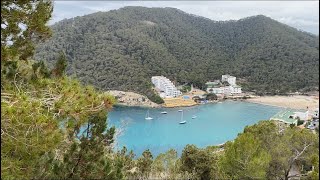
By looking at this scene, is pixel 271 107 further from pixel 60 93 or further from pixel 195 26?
pixel 60 93

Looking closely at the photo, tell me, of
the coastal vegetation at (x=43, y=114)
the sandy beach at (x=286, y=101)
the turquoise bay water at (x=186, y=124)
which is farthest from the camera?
the sandy beach at (x=286, y=101)

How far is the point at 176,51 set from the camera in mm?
41844

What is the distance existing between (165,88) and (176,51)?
34.6ft

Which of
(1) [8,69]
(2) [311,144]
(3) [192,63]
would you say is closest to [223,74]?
(3) [192,63]

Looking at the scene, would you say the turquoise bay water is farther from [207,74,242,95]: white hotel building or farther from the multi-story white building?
the multi-story white building

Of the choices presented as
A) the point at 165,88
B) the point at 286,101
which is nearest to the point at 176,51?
the point at 165,88

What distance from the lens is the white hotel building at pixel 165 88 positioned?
105 feet

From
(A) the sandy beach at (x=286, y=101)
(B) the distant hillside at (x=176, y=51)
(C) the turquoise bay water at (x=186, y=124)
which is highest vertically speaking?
(B) the distant hillside at (x=176, y=51)

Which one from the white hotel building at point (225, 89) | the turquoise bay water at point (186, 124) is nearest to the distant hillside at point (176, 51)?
the white hotel building at point (225, 89)

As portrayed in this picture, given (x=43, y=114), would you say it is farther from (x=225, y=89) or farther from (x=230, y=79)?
(x=230, y=79)

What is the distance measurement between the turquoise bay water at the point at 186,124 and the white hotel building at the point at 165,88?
3492 millimetres

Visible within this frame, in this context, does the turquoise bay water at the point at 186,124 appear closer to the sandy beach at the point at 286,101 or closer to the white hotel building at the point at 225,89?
the sandy beach at the point at 286,101

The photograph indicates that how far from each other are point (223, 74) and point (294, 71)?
7236mm

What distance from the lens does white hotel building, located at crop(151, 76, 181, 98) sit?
32.1 meters
